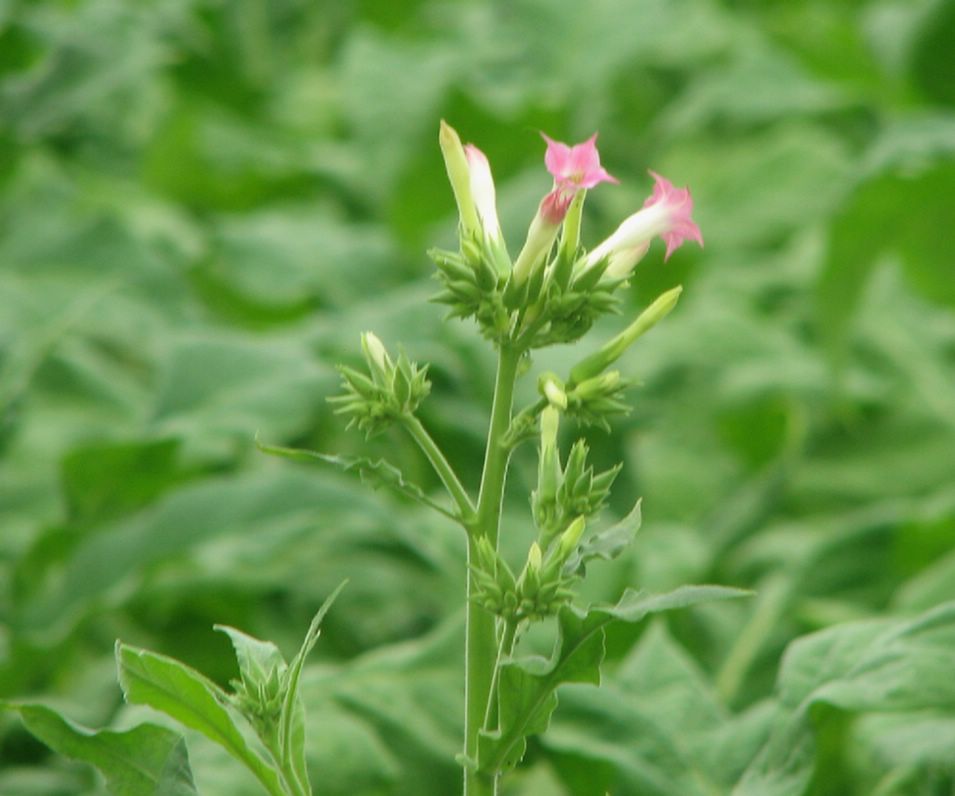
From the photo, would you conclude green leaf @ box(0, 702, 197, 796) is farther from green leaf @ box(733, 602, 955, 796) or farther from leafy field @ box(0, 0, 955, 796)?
green leaf @ box(733, 602, 955, 796)

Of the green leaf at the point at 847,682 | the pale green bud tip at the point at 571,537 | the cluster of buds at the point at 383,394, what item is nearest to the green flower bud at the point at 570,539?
the pale green bud tip at the point at 571,537

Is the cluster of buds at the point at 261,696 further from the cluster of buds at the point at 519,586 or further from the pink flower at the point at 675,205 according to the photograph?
the pink flower at the point at 675,205

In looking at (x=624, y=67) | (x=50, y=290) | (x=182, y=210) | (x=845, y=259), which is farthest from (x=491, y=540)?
(x=624, y=67)

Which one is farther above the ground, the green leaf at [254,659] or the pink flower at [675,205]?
the pink flower at [675,205]

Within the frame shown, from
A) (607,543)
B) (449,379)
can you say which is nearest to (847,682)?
(607,543)

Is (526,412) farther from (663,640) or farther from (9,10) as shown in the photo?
(9,10)

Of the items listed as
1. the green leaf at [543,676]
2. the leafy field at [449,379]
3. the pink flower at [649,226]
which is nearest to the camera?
the green leaf at [543,676]
